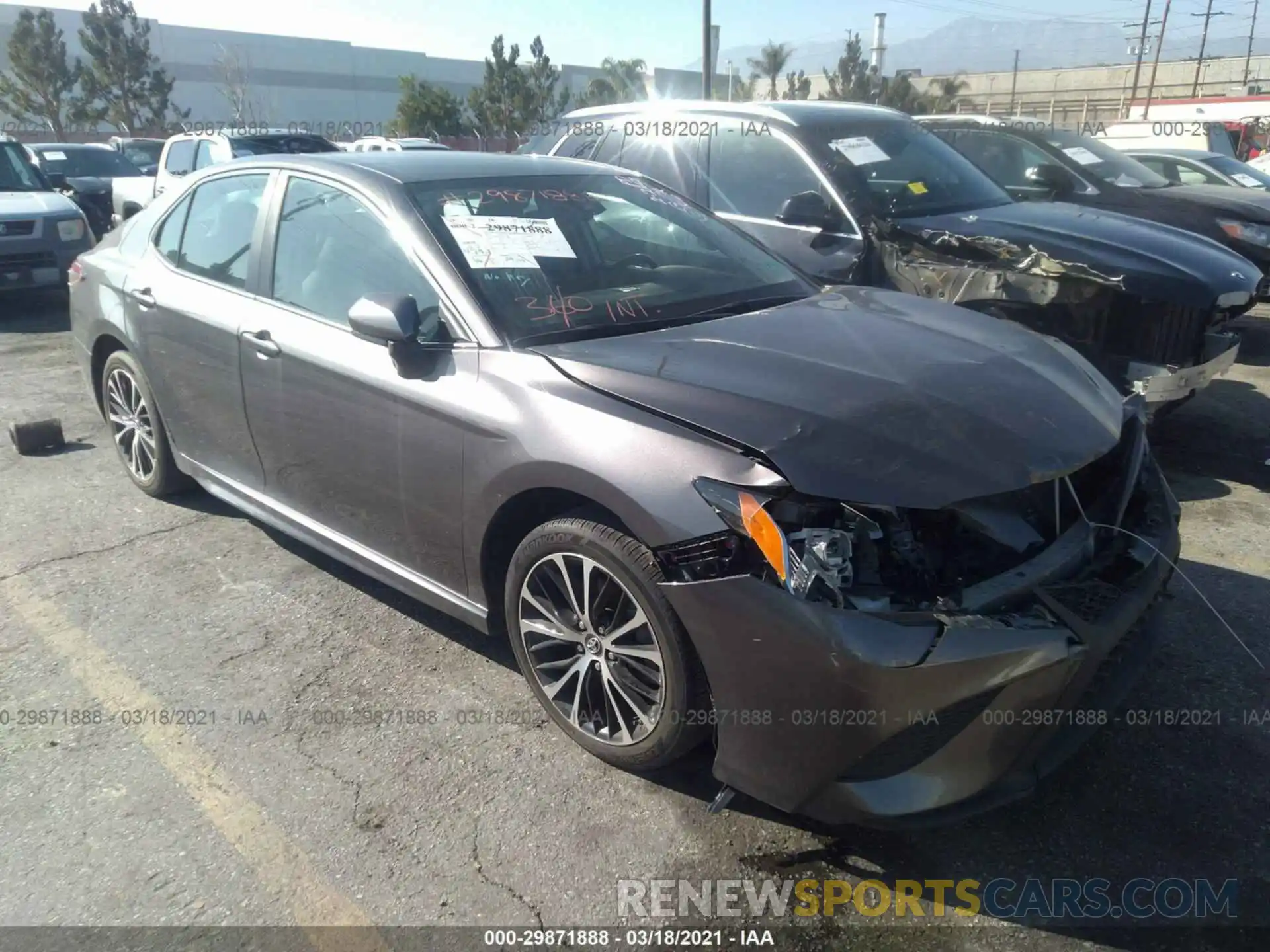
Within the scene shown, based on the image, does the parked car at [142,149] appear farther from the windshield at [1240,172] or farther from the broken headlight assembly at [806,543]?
the broken headlight assembly at [806,543]

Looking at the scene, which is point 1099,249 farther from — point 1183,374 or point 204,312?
point 204,312

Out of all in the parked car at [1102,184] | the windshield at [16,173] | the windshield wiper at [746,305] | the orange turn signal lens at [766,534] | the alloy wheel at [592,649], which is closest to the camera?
the orange turn signal lens at [766,534]

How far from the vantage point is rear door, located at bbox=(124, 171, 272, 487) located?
3898 millimetres

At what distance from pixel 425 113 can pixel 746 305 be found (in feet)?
119

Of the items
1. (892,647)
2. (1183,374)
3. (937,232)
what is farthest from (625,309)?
(1183,374)

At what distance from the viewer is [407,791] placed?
111 inches

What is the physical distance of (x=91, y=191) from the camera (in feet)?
49.3

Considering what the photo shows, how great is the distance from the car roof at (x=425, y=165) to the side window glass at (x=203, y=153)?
Answer: 10.4 meters

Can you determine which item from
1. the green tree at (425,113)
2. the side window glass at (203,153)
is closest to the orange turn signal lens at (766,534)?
the side window glass at (203,153)

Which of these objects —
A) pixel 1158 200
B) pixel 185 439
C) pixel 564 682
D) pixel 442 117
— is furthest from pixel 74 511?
pixel 442 117

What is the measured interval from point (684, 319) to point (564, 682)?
1252 millimetres

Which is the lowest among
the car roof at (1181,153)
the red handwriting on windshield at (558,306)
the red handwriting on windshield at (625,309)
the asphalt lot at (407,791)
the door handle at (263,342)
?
the asphalt lot at (407,791)

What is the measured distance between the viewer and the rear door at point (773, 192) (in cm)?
541

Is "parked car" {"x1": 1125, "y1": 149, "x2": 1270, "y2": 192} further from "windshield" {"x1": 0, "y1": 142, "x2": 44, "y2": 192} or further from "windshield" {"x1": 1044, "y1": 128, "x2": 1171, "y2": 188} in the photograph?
"windshield" {"x1": 0, "y1": 142, "x2": 44, "y2": 192}
